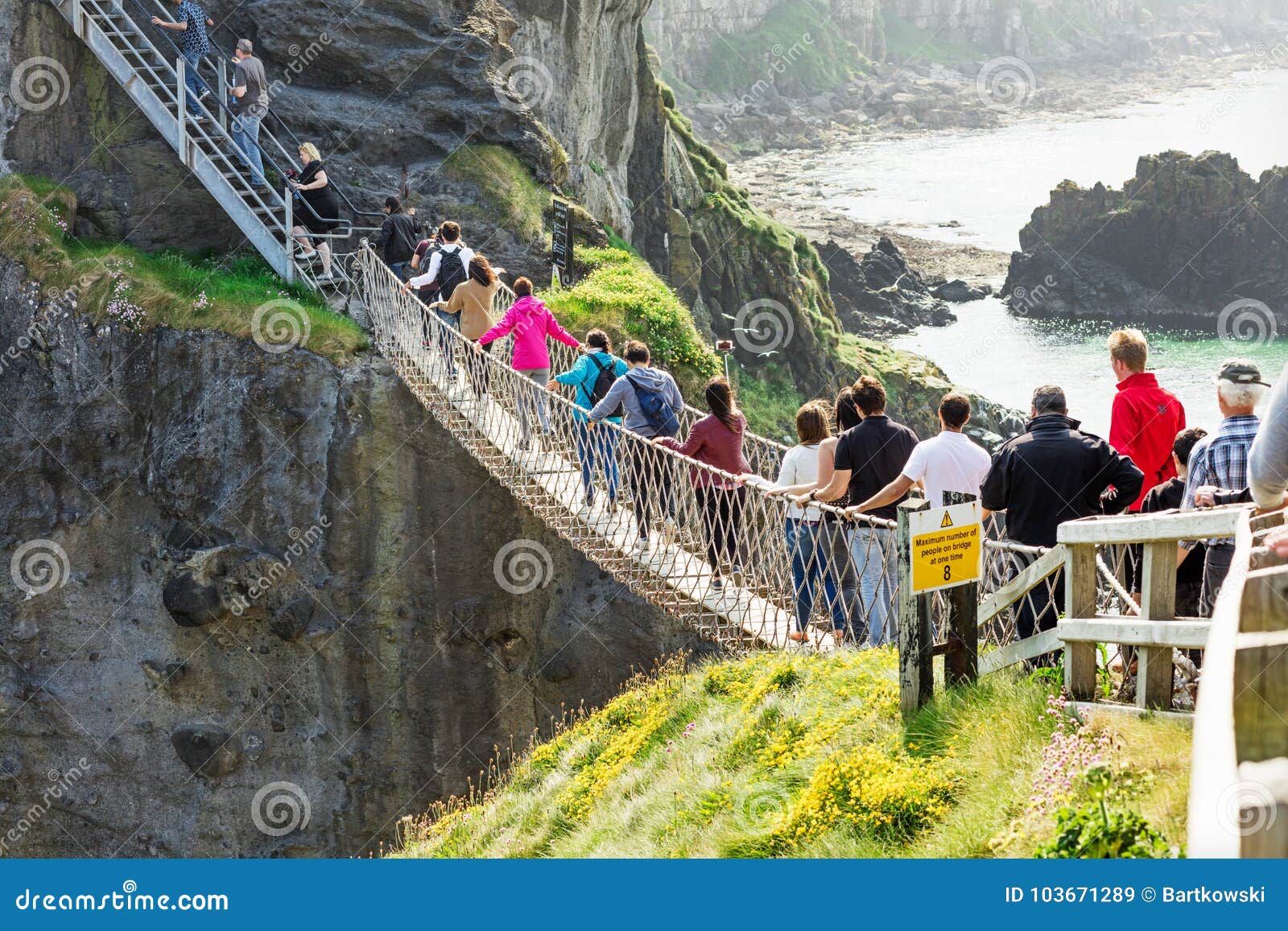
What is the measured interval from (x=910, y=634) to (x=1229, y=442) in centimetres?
137

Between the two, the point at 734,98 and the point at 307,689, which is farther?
A: the point at 734,98

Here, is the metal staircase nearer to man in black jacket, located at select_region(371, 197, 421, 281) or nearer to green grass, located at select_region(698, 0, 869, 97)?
man in black jacket, located at select_region(371, 197, 421, 281)

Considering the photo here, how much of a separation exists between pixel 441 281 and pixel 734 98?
106849 mm

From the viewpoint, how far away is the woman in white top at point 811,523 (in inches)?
265

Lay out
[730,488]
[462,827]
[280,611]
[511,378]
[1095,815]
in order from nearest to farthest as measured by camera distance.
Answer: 1. [1095,815]
2. [730,488]
3. [462,827]
4. [511,378]
5. [280,611]

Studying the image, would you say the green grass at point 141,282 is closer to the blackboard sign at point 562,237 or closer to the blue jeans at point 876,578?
the blackboard sign at point 562,237

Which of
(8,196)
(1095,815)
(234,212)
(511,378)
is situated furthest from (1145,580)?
(8,196)

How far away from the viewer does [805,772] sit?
5.43 metres

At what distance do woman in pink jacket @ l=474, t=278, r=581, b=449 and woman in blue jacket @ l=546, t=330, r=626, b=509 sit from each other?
27.5 inches

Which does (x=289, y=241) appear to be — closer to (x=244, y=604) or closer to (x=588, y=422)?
(x=244, y=604)

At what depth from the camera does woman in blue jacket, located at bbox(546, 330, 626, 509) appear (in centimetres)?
879

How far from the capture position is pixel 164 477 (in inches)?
524

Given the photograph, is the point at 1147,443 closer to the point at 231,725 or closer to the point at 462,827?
the point at 462,827

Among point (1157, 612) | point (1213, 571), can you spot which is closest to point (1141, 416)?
point (1213, 571)
